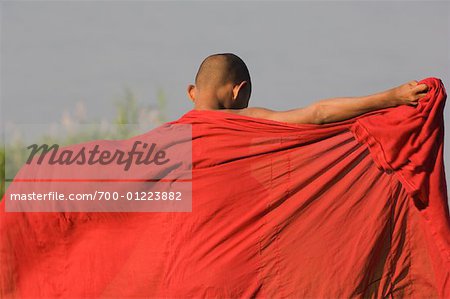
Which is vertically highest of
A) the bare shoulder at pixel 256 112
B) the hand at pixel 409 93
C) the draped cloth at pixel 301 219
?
the hand at pixel 409 93

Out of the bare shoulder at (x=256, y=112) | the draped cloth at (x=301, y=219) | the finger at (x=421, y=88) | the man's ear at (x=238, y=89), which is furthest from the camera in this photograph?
the man's ear at (x=238, y=89)

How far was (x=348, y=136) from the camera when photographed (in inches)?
245

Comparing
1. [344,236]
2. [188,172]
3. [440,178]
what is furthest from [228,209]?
[440,178]

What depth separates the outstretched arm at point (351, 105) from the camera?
5.93 meters

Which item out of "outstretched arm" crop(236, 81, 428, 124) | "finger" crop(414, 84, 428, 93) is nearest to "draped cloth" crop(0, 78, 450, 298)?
"outstretched arm" crop(236, 81, 428, 124)

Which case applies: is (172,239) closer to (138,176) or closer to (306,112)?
(138,176)

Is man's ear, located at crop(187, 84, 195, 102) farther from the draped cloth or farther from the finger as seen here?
the finger

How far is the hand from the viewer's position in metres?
5.90

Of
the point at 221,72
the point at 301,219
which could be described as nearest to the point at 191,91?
the point at 221,72

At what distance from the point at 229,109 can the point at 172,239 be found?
923mm

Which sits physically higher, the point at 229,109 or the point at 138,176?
the point at 229,109

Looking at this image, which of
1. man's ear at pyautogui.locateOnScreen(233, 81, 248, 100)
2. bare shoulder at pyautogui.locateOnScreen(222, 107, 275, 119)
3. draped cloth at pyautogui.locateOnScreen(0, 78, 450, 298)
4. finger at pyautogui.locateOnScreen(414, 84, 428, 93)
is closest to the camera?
finger at pyautogui.locateOnScreen(414, 84, 428, 93)

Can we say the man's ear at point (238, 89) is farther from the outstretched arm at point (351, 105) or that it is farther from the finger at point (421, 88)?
the finger at point (421, 88)

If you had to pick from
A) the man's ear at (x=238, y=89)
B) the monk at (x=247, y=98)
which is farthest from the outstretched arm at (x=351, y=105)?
the man's ear at (x=238, y=89)
